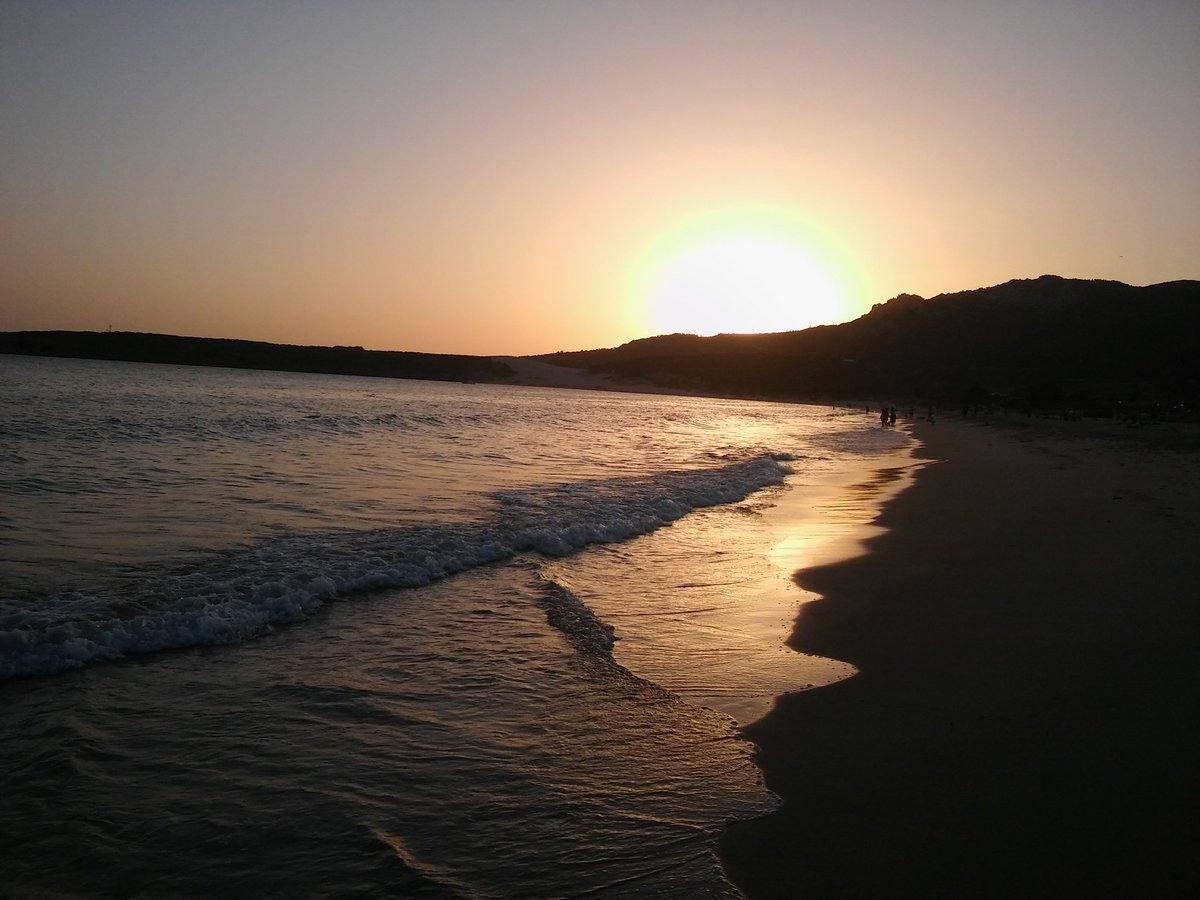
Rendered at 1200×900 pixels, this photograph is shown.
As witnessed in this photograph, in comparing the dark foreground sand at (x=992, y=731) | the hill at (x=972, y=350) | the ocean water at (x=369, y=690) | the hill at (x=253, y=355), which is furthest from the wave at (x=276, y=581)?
the hill at (x=253, y=355)

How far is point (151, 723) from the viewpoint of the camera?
4.80 meters

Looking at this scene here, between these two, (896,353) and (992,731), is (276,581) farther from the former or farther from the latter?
(896,353)

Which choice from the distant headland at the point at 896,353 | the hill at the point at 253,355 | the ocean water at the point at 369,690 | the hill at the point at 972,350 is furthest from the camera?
the hill at the point at 253,355

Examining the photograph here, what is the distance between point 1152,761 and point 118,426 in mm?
26150

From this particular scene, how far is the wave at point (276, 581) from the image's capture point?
19.7ft

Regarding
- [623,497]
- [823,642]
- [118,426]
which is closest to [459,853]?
[823,642]

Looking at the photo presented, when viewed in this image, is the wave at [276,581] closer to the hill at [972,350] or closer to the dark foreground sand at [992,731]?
the dark foreground sand at [992,731]

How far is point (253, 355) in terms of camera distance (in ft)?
448

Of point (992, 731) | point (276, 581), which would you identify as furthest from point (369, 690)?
point (992, 731)

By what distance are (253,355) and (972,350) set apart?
118m

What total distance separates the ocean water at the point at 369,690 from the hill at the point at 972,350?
62.7 m

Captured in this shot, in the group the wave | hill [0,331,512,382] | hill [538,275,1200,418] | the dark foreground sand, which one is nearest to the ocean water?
the wave

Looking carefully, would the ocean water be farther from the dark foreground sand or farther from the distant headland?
the distant headland

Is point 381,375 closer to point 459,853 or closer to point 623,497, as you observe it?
point 623,497
